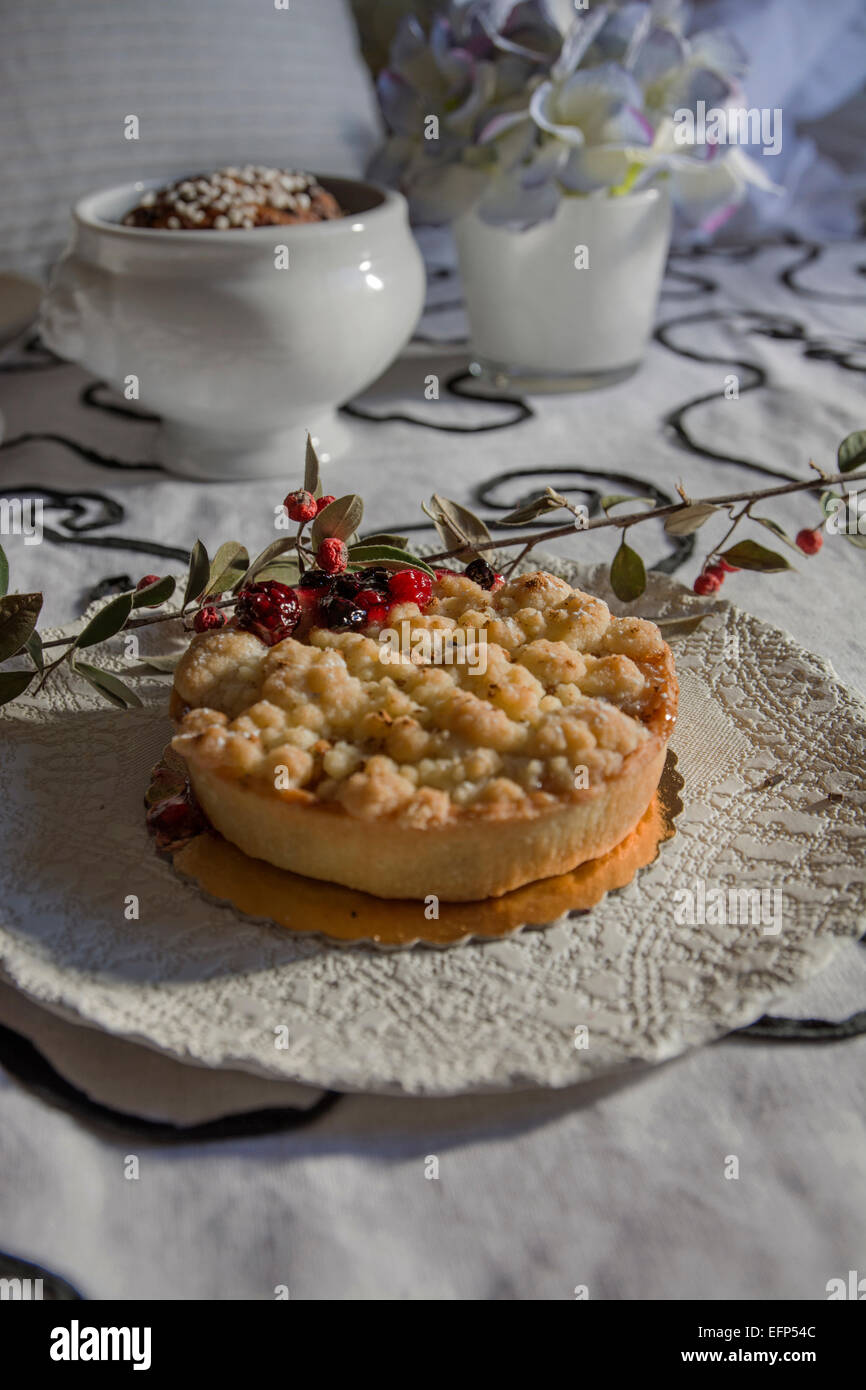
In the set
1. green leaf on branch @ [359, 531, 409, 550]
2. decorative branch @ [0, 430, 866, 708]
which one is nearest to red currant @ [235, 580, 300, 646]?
decorative branch @ [0, 430, 866, 708]

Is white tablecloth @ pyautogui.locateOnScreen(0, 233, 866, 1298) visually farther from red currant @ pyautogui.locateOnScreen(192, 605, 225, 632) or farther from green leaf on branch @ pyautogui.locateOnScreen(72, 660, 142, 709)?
red currant @ pyautogui.locateOnScreen(192, 605, 225, 632)

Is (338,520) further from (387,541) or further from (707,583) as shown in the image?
(707,583)

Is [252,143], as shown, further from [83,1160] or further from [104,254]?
[83,1160]

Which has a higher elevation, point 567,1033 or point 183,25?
point 183,25

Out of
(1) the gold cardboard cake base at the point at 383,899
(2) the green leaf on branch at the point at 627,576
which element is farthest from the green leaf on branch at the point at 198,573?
(2) the green leaf on branch at the point at 627,576

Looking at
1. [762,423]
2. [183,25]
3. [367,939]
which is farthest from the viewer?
[183,25]

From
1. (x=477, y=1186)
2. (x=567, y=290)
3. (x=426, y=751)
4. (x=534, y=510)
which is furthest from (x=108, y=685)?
(x=567, y=290)

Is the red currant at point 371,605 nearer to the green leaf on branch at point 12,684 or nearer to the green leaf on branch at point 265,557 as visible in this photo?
the green leaf on branch at point 265,557

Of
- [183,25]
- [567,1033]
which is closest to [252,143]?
[183,25]
